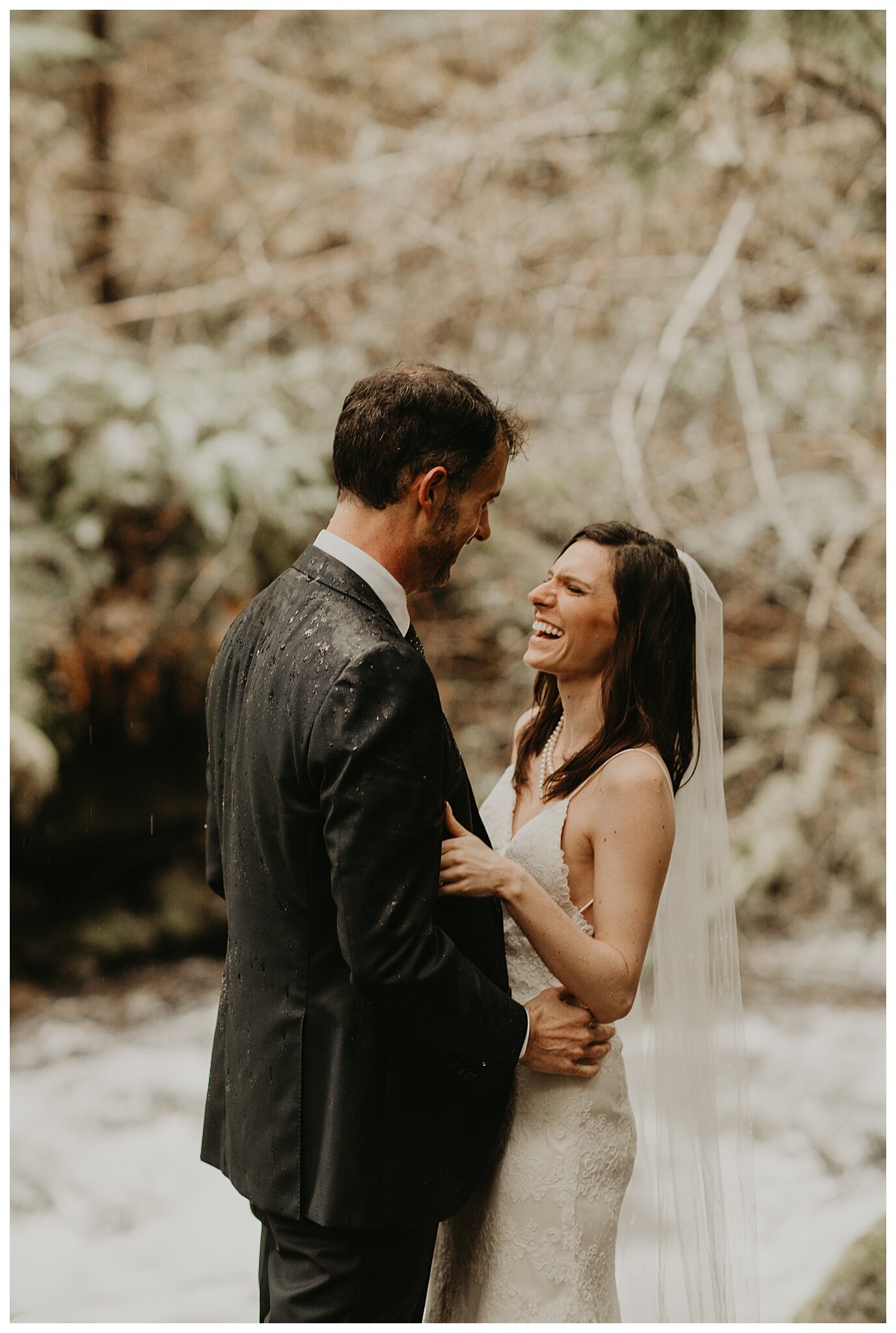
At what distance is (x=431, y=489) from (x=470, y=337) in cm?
415

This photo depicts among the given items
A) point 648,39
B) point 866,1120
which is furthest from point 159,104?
point 866,1120

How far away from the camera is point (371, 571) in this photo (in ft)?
5.04

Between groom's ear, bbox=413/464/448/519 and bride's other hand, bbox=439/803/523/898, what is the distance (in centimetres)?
43

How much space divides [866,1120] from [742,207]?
14.1 ft

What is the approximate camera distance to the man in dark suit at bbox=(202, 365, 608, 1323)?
1390 millimetres

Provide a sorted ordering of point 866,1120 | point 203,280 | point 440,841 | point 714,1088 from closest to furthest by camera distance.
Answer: point 440,841 < point 714,1088 < point 866,1120 < point 203,280

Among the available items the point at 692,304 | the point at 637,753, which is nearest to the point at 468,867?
the point at 637,753

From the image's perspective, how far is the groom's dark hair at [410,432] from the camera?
5.04ft

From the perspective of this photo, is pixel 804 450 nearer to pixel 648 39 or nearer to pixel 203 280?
pixel 648 39

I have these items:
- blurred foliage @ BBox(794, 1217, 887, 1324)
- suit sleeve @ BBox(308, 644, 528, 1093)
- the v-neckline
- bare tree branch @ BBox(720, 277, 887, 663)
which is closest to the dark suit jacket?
suit sleeve @ BBox(308, 644, 528, 1093)

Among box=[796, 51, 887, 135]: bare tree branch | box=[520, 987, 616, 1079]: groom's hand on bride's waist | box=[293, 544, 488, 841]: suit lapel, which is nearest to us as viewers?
box=[293, 544, 488, 841]: suit lapel

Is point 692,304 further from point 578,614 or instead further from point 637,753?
point 637,753

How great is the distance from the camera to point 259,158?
18.3 ft

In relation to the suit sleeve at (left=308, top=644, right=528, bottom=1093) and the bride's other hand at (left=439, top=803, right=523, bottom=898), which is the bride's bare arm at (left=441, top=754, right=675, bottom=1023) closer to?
the bride's other hand at (left=439, top=803, right=523, bottom=898)
